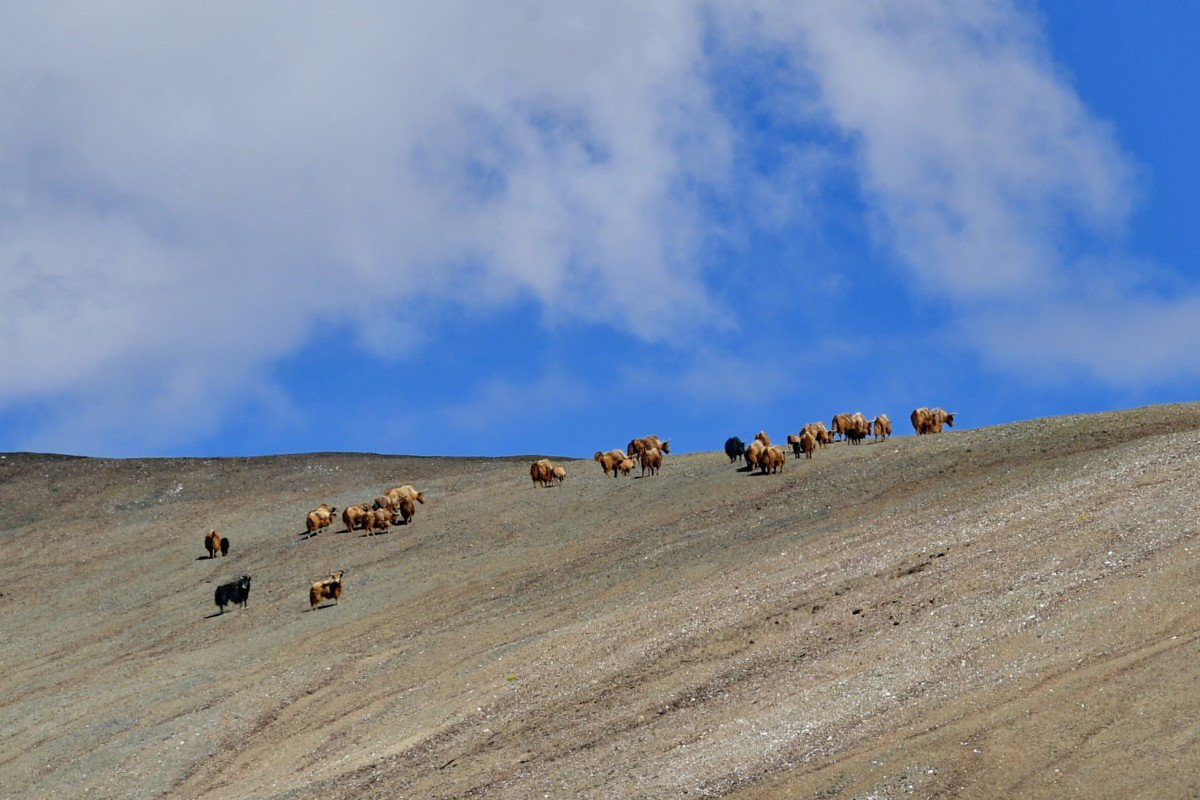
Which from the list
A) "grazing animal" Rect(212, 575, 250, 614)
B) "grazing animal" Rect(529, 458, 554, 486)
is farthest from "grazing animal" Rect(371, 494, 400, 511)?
"grazing animal" Rect(212, 575, 250, 614)

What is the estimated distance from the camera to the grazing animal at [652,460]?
5169 centimetres

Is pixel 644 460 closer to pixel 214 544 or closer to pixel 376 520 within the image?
pixel 376 520

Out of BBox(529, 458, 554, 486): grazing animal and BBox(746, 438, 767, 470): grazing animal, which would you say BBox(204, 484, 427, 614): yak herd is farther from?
BBox(746, 438, 767, 470): grazing animal

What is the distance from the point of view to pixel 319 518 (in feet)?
171

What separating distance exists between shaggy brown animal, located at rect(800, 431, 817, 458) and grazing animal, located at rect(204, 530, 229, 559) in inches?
804

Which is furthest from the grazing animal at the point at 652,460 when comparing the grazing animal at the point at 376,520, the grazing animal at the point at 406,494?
the grazing animal at the point at 376,520

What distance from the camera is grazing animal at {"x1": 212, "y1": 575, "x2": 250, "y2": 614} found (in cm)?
4225

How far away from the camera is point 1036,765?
56.2ft

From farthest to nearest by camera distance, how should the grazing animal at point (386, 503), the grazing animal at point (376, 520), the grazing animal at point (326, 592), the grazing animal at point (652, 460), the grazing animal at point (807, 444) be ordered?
the grazing animal at point (652, 460)
the grazing animal at point (386, 503)
the grazing animal at point (376, 520)
the grazing animal at point (807, 444)
the grazing animal at point (326, 592)

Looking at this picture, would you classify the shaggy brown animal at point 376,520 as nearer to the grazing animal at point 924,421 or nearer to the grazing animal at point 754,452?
the grazing animal at point 754,452

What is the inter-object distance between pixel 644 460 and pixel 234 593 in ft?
51.7

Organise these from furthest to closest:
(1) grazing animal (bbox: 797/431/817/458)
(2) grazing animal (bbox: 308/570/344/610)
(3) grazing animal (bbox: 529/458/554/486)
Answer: (3) grazing animal (bbox: 529/458/554/486), (1) grazing animal (bbox: 797/431/817/458), (2) grazing animal (bbox: 308/570/344/610)

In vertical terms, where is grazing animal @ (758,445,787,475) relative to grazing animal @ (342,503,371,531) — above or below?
below

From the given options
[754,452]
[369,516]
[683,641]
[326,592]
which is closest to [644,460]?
[754,452]
